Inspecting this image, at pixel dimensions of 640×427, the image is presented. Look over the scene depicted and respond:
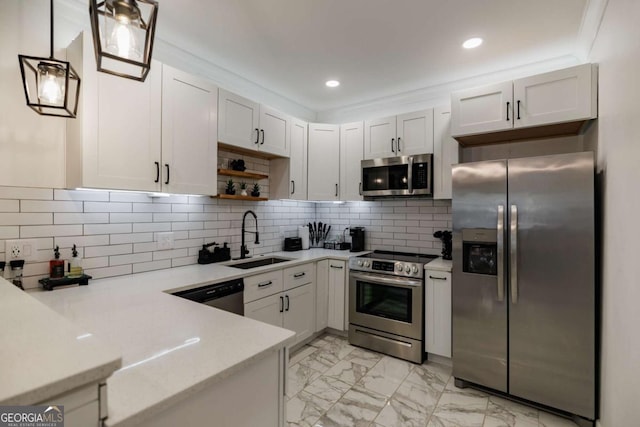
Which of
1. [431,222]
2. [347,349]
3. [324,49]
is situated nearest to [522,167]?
[431,222]

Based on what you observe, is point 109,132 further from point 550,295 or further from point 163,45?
point 550,295

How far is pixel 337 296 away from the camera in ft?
10.8

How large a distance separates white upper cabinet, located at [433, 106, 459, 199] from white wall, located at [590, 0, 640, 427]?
3.67ft

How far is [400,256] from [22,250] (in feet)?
10.1

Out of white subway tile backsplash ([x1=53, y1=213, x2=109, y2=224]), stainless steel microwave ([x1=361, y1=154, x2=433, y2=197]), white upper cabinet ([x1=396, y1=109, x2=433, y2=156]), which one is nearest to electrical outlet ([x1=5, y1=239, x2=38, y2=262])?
white subway tile backsplash ([x1=53, y1=213, x2=109, y2=224])

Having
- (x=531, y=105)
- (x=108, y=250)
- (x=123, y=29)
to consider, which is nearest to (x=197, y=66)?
(x=108, y=250)

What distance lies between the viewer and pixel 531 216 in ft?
7.02

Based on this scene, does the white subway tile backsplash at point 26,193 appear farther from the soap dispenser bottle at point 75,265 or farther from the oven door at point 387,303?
the oven door at point 387,303

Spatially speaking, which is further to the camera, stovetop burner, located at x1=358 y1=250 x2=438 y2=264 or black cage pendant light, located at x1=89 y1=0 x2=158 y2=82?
stovetop burner, located at x1=358 y1=250 x2=438 y2=264

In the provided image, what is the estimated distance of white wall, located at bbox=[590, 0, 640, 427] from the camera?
137cm

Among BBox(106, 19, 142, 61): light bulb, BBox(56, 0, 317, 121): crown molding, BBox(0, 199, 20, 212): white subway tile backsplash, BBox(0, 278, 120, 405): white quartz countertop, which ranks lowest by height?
BBox(0, 278, 120, 405): white quartz countertop

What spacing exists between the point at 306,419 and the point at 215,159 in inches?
81.0

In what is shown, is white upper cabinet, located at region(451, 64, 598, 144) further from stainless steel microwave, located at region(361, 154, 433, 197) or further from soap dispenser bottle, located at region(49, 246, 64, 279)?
soap dispenser bottle, located at region(49, 246, 64, 279)

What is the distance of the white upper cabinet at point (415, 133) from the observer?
3084mm
